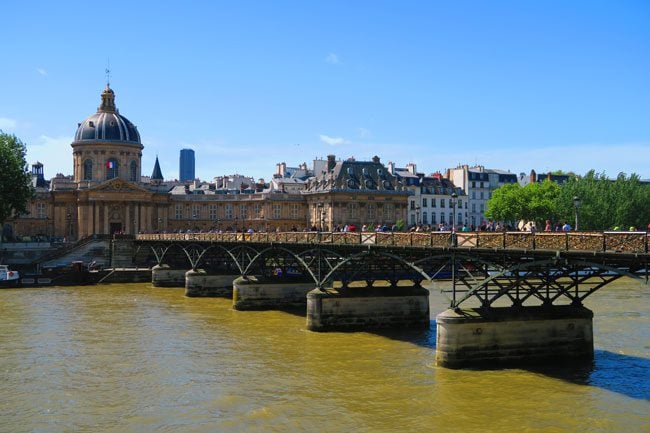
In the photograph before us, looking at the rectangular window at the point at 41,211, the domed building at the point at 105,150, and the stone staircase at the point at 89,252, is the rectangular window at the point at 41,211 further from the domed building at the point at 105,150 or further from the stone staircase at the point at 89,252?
the stone staircase at the point at 89,252

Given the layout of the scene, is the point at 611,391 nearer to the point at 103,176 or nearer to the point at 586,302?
the point at 586,302

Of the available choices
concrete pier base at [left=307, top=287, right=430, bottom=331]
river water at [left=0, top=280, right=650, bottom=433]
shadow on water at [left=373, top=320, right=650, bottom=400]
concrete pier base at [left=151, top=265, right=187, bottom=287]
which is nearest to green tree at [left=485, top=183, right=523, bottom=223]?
concrete pier base at [left=151, top=265, right=187, bottom=287]

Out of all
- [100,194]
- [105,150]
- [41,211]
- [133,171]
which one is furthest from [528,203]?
[41,211]

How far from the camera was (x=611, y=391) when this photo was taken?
26141mm

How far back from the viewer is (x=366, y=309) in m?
41.2

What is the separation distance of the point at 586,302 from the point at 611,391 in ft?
89.3

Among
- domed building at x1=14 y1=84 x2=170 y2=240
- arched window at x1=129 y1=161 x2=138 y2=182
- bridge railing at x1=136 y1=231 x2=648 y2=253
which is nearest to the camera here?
bridge railing at x1=136 y1=231 x2=648 y2=253

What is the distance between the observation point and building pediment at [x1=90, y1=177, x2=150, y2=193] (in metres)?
110

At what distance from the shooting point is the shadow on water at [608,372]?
26625mm

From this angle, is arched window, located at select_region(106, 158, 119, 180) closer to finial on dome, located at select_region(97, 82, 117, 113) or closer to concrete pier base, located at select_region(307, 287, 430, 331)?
finial on dome, located at select_region(97, 82, 117, 113)

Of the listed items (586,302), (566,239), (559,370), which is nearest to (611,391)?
(559,370)

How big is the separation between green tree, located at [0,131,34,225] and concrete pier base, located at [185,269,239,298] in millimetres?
29354

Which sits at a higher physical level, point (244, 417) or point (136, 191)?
point (136, 191)

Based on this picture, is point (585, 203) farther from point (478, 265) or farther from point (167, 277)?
point (478, 265)
